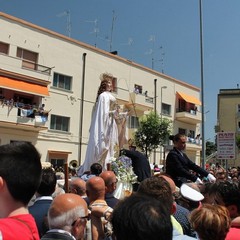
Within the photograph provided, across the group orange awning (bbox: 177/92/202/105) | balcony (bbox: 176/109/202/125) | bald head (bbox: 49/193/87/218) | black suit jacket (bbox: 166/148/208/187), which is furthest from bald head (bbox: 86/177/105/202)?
orange awning (bbox: 177/92/202/105)

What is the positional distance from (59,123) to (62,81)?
3.63 m

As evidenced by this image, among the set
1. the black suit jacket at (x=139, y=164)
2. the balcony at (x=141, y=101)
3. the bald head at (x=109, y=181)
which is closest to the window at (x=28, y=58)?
the balcony at (x=141, y=101)

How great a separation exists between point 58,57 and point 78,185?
27.8m

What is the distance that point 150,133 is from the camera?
36.6 metres

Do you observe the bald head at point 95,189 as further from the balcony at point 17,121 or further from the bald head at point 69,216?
the balcony at point 17,121

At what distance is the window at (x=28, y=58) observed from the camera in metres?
29.1

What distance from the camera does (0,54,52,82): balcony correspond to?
88.4ft

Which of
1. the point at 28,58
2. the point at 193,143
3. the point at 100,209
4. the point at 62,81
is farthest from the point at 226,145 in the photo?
the point at 193,143

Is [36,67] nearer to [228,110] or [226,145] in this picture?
[226,145]

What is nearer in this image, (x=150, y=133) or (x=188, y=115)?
(x=150, y=133)

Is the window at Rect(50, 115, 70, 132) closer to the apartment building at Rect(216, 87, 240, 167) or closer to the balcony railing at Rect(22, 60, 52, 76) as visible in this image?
the balcony railing at Rect(22, 60, 52, 76)

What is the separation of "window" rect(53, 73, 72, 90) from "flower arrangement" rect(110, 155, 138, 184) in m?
24.5

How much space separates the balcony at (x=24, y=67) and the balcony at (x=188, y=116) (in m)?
18.7

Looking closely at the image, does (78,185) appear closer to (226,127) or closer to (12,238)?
(12,238)
